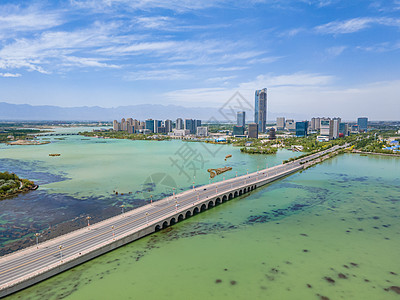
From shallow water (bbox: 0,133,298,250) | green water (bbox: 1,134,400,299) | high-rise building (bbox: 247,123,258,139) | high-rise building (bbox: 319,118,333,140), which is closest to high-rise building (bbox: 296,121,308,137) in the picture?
high-rise building (bbox: 319,118,333,140)

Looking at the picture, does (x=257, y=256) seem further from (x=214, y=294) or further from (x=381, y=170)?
(x=381, y=170)

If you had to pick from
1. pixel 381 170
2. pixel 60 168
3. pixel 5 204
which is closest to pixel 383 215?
pixel 381 170

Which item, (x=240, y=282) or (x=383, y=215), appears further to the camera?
(x=383, y=215)

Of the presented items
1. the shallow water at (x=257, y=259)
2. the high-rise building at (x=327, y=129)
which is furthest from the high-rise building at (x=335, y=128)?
the shallow water at (x=257, y=259)

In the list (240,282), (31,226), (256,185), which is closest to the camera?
(240,282)

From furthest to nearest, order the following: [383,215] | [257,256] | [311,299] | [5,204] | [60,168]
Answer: [60,168] → [5,204] → [383,215] → [257,256] → [311,299]

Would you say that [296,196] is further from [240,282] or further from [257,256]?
[240,282]

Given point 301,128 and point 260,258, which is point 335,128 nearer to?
point 301,128

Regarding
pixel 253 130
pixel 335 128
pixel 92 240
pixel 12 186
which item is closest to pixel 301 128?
pixel 335 128
